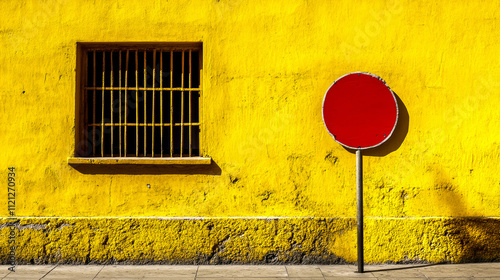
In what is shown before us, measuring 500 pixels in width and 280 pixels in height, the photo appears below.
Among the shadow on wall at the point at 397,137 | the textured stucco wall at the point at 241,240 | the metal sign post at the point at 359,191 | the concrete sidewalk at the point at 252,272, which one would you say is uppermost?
the shadow on wall at the point at 397,137

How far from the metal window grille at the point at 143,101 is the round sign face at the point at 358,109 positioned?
155 centimetres

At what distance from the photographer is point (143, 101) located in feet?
23.2

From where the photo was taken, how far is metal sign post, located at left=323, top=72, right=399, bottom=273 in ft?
21.5

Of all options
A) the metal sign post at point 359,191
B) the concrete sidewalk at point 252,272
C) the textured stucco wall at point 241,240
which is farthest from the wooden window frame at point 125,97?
the metal sign post at point 359,191

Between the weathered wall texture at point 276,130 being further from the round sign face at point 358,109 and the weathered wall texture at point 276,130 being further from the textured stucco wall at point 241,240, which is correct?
the round sign face at point 358,109

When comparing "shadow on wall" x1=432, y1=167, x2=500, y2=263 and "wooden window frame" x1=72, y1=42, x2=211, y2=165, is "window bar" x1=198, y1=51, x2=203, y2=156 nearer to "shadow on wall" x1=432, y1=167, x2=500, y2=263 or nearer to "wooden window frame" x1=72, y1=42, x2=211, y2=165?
"wooden window frame" x1=72, y1=42, x2=211, y2=165

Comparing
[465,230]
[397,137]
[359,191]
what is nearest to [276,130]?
[359,191]

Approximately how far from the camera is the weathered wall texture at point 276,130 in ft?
22.2

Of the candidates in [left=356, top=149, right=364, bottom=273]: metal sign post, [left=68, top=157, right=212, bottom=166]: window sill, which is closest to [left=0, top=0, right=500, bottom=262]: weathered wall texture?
[left=68, top=157, right=212, bottom=166]: window sill

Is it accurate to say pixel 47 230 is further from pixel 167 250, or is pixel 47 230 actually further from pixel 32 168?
pixel 167 250

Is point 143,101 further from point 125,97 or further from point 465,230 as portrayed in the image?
point 465,230

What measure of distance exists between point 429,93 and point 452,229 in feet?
4.94

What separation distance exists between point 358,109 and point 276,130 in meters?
0.93

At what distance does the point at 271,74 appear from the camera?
22.5 ft
